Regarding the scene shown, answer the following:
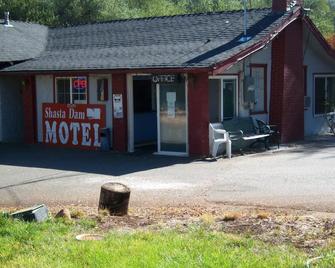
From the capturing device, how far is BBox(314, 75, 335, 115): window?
21606mm

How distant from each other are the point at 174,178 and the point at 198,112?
137 inches

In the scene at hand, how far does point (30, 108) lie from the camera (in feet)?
65.3

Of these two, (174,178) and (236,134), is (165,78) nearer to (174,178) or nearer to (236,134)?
(236,134)

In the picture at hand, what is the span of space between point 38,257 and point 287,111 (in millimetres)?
13613

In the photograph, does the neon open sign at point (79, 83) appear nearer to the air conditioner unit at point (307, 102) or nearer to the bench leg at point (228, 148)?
the bench leg at point (228, 148)

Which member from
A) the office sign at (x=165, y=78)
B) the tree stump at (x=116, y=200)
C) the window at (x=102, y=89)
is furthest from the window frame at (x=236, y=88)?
the tree stump at (x=116, y=200)

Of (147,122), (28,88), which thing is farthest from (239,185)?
(28,88)

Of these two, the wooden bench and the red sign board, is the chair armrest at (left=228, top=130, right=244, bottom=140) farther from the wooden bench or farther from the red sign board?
the red sign board

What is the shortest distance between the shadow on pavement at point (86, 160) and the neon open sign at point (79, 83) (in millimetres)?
1941

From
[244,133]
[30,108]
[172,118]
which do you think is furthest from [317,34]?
[30,108]

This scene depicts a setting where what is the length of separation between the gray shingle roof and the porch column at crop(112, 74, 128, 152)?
464 mm

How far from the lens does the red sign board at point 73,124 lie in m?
18.2

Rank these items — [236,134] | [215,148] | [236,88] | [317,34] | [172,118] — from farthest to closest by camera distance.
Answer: [317,34] → [236,88] → [236,134] → [172,118] → [215,148]

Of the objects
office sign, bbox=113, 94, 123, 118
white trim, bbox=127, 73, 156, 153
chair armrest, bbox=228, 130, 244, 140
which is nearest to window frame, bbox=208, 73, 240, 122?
chair armrest, bbox=228, 130, 244, 140
